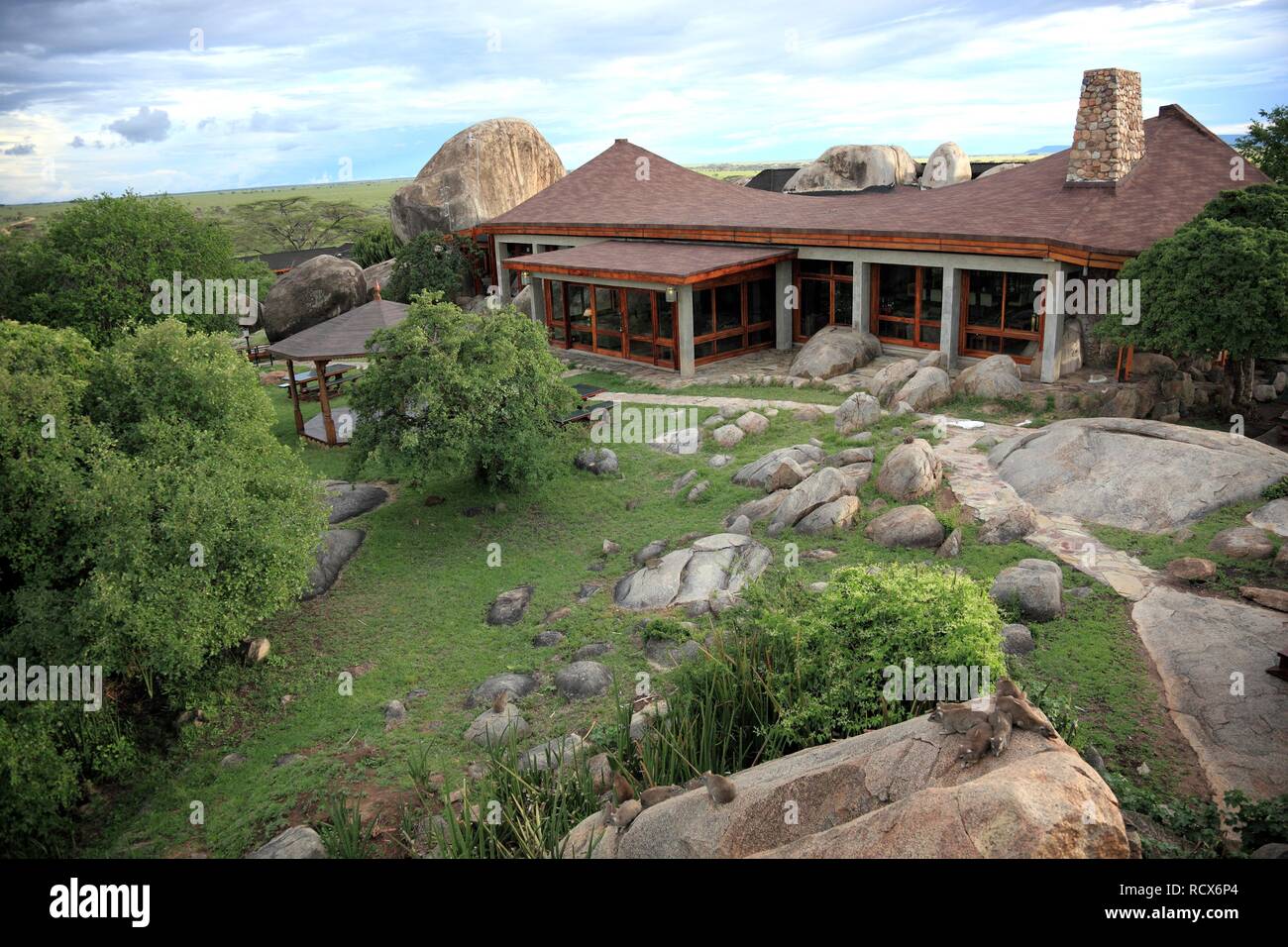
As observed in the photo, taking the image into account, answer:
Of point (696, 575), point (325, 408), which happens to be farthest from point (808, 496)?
point (325, 408)

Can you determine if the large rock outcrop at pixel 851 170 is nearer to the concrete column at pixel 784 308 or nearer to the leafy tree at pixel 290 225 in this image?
the concrete column at pixel 784 308

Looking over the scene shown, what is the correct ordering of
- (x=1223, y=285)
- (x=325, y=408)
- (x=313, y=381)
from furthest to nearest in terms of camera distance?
(x=313, y=381) < (x=325, y=408) < (x=1223, y=285)

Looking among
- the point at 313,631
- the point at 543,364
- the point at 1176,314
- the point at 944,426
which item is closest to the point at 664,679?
the point at 313,631

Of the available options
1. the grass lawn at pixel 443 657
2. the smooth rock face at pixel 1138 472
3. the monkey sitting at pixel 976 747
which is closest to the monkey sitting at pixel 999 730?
the monkey sitting at pixel 976 747

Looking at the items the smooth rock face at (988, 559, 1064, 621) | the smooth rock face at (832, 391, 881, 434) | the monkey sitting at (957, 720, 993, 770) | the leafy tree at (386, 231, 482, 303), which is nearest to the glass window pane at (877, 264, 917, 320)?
the smooth rock face at (832, 391, 881, 434)

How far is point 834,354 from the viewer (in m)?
23.0

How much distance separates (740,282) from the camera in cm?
2534

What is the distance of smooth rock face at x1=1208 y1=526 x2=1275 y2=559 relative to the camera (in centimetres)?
1193

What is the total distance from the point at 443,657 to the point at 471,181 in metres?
29.1

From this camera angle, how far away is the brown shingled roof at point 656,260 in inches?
930

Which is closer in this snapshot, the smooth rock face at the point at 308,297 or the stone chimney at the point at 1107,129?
the stone chimney at the point at 1107,129

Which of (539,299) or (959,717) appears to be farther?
(539,299)

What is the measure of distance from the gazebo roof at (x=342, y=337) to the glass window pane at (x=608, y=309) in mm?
7107

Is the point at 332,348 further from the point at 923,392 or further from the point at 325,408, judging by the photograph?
the point at 923,392
